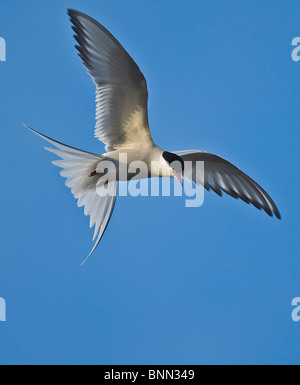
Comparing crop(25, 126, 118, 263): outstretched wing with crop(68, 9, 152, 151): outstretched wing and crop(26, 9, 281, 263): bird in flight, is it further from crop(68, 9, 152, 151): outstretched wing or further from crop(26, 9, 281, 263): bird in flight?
crop(68, 9, 152, 151): outstretched wing

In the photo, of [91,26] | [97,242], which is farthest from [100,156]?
[91,26]

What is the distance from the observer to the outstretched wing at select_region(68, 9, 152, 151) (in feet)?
17.7

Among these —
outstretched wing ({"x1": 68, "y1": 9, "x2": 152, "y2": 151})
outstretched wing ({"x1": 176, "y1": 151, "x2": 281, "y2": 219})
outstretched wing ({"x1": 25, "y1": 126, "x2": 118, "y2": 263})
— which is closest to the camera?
outstretched wing ({"x1": 68, "y1": 9, "x2": 152, "y2": 151})

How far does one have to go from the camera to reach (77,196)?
584 centimetres

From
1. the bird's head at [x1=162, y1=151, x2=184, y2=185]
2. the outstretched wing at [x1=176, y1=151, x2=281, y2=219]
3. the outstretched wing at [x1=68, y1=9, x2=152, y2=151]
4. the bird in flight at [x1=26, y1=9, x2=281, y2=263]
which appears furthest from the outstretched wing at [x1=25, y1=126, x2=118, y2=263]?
the outstretched wing at [x1=176, y1=151, x2=281, y2=219]

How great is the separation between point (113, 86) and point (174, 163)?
0.89m

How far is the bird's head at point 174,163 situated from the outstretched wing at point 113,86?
0.94 ft

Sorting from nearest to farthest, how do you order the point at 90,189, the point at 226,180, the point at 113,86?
the point at 113,86 → the point at 90,189 → the point at 226,180

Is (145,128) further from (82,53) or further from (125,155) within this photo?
(82,53)

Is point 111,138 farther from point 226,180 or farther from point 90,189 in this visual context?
point 226,180

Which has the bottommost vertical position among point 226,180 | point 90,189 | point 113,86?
point 90,189

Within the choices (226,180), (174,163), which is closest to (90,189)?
(174,163)

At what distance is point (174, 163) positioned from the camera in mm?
5652

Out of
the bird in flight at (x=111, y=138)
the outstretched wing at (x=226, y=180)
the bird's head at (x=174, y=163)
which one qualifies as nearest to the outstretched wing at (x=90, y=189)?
the bird in flight at (x=111, y=138)
